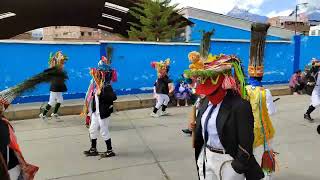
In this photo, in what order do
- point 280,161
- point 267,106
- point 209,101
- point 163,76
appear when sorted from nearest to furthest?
point 209,101, point 267,106, point 280,161, point 163,76

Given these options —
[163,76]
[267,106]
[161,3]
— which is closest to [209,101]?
[267,106]

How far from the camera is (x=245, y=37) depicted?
18891 millimetres

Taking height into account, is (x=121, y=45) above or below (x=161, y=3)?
below

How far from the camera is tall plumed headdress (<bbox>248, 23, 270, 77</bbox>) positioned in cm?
486

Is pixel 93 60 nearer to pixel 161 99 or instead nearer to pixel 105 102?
pixel 161 99

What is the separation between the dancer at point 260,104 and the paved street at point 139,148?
3.64 ft

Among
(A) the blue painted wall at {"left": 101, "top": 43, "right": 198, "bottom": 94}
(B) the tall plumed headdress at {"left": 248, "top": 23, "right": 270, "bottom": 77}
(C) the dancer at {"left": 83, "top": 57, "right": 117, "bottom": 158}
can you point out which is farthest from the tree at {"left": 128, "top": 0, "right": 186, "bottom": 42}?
(B) the tall plumed headdress at {"left": 248, "top": 23, "right": 270, "bottom": 77}

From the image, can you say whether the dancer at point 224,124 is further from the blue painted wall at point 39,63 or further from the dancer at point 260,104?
the blue painted wall at point 39,63

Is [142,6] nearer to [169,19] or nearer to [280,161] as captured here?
[169,19]

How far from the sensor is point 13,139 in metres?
3.32

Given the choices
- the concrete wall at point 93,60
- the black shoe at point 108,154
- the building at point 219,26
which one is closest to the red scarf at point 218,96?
the black shoe at point 108,154

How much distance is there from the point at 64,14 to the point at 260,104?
75.1 ft

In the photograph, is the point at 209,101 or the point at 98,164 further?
the point at 98,164

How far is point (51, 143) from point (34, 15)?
19.1m
